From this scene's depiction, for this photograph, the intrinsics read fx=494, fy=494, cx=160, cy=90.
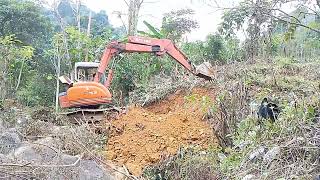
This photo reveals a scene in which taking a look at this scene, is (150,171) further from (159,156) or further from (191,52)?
(191,52)

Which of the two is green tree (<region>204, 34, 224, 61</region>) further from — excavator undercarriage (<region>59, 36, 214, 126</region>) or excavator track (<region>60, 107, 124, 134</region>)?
excavator track (<region>60, 107, 124, 134</region>)

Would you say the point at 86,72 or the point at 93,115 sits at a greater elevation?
the point at 86,72

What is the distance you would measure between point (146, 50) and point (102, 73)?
1.08m

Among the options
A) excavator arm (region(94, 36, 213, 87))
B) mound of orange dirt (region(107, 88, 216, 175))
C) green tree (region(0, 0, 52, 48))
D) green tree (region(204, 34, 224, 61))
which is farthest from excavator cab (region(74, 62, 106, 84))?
green tree (region(0, 0, 52, 48))

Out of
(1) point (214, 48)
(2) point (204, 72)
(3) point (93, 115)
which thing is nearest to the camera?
(3) point (93, 115)

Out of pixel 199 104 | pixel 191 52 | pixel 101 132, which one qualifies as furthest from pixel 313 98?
pixel 191 52

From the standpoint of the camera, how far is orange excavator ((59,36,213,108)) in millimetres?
9516

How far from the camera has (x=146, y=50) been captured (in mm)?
10555

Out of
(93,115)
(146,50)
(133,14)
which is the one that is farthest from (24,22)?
(93,115)

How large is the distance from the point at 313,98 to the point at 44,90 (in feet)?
39.2

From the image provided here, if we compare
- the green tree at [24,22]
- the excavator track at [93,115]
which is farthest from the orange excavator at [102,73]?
the green tree at [24,22]

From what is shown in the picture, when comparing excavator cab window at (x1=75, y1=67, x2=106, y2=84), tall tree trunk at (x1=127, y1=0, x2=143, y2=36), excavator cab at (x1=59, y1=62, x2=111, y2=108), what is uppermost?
tall tree trunk at (x1=127, y1=0, x2=143, y2=36)

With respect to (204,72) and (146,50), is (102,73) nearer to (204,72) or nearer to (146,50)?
(146,50)

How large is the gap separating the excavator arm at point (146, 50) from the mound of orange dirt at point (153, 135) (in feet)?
4.65
